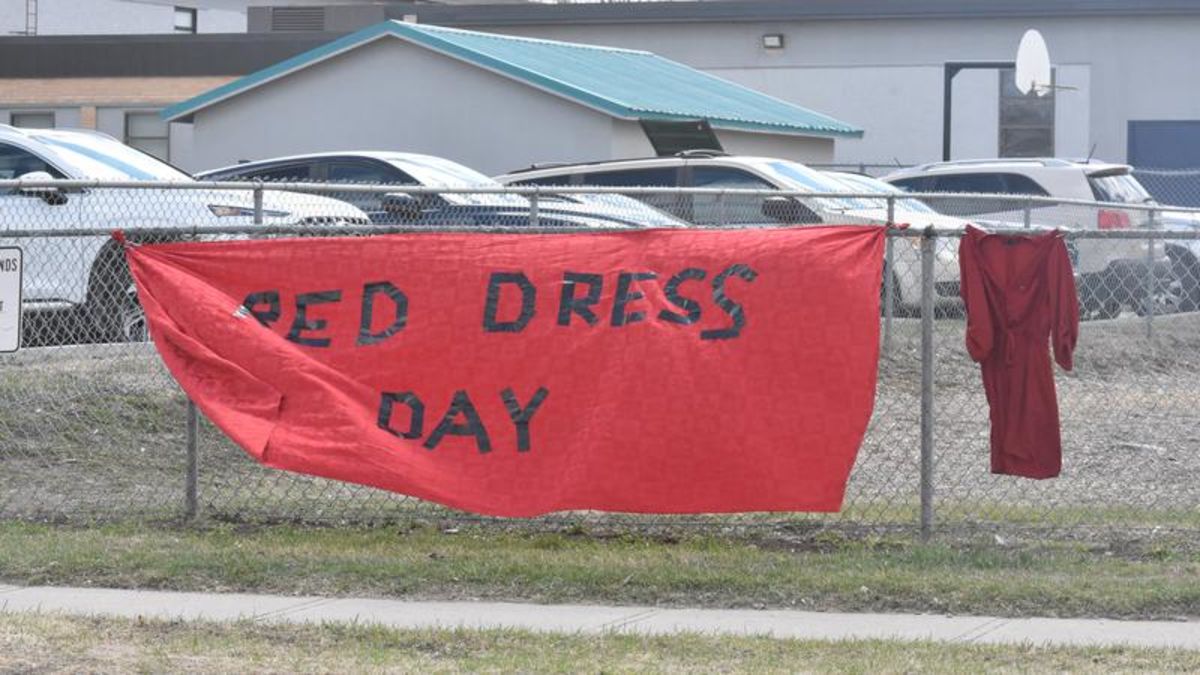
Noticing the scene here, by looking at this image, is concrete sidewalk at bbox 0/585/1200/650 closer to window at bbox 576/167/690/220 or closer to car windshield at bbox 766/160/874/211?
car windshield at bbox 766/160/874/211

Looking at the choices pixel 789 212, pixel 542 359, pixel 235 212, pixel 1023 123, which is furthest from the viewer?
pixel 1023 123

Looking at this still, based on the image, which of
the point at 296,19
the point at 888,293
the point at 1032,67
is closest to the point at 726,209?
the point at 888,293

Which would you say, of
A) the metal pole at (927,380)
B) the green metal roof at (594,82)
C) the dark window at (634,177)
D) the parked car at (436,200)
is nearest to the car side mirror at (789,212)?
the parked car at (436,200)

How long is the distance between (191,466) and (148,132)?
27.3 meters

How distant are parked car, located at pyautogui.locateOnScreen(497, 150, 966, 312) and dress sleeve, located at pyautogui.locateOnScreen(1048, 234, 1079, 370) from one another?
170 inches

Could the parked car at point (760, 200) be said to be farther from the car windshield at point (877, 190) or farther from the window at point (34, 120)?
the window at point (34, 120)

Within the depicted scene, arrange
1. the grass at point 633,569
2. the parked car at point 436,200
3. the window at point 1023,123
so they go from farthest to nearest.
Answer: the window at point 1023,123
the parked car at point 436,200
the grass at point 633,569

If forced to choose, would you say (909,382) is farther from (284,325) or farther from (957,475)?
(284,325)

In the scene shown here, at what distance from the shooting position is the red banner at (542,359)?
8.98 meters

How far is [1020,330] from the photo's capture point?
358 inches

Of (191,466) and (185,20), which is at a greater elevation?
(185,20)

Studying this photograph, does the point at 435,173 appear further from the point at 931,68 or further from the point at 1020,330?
the point at 931,68

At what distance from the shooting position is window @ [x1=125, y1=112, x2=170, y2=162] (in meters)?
35.8

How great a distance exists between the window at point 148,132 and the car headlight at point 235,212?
22802 mm
